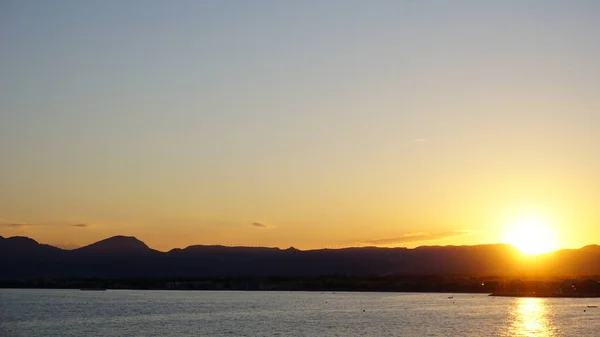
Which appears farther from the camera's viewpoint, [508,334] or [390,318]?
[390,318]

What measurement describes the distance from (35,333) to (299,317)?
1736 inches

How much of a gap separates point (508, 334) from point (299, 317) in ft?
120

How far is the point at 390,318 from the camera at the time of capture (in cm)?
11850

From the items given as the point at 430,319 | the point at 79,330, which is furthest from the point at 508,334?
the point at 79,330

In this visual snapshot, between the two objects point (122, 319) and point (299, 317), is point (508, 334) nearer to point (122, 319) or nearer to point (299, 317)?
point (299, 317)

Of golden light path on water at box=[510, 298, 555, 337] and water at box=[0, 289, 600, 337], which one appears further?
golden light path on water at box=[510, 298, 555, 337]

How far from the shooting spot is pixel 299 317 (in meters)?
120

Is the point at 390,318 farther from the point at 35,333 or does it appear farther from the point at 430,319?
the point at 35,333

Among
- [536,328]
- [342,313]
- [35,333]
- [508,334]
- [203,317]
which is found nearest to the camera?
[35,333]

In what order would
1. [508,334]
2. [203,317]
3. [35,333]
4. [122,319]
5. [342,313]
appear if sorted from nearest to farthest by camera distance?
[35,333] < [508,334] < [122,319] < [203,317] < [342,313]

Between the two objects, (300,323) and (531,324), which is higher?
(300,323)

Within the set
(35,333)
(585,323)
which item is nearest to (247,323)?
(35,333)

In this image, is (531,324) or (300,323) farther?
(531,324)

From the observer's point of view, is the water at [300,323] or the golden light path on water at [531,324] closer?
the water at [300,323]
